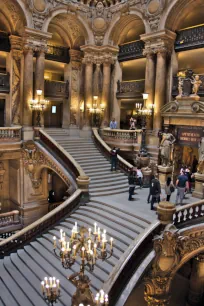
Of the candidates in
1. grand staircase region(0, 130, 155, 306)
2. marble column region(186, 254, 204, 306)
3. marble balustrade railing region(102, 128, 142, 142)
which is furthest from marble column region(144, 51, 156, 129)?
marble column region(186, 254, 204, 306)

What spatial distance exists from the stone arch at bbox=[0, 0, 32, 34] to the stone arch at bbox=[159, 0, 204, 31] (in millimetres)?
7603

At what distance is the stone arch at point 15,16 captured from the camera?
15977 mm

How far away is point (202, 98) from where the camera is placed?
16.9 m

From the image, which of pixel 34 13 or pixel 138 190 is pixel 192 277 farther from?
pixel 34 13

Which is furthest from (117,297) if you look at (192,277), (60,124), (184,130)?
(60,124)

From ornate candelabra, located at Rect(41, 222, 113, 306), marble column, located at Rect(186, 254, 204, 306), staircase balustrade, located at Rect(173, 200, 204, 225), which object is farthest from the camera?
marble column, located at Rect(186, 254, 204, 306)

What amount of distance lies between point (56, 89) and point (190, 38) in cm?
913

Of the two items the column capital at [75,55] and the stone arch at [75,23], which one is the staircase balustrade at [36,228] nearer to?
the stone arch at [75,23]

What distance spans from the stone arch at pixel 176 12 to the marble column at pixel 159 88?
154 cm

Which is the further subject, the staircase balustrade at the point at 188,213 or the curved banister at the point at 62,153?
the curved banister at the point at 62,153

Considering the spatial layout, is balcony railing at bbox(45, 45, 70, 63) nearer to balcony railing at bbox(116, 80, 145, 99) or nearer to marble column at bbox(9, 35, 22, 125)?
marble column at bbox(9, 35, 22, 125)

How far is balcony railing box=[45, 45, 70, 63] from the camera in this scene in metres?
19.4

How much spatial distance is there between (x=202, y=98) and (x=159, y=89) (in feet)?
8.98

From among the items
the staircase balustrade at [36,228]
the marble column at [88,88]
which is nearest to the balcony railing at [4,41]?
the marble column at [88,88]
